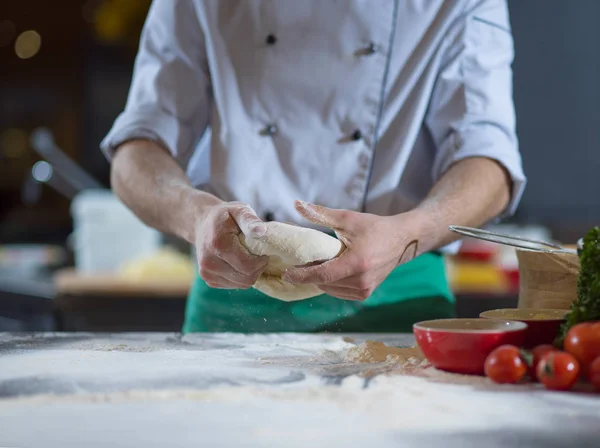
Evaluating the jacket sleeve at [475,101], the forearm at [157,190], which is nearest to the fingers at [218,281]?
the forearm at [157,190]

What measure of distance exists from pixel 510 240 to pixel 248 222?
1.42ft

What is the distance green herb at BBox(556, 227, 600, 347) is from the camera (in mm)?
1077

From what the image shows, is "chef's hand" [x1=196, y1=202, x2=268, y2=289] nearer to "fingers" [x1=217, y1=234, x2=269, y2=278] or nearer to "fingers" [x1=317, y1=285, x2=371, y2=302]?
"fingers" [x1=217, y1=234, x2=269, y2=278]

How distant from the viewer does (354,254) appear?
3.97 ft

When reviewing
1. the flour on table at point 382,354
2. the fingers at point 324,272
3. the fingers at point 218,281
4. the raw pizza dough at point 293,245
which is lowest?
the flour on table at point 382,354

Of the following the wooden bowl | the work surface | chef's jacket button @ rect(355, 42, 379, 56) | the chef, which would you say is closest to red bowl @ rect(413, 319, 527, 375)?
the work surface

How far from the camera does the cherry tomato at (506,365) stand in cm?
100

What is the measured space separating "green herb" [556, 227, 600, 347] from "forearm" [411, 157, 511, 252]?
0.35 m

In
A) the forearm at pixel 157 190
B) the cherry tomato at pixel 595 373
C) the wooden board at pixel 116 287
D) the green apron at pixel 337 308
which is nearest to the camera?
the cherry tomato at pixel 595 373

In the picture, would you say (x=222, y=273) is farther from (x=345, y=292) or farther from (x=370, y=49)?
(x=370, y=49)

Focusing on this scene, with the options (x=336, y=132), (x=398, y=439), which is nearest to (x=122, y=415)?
(x=398, y=439)

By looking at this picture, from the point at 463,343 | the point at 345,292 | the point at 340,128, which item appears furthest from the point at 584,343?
the point at 340,128

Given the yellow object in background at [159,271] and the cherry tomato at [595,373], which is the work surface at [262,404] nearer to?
the cherry tomato at [595,373]

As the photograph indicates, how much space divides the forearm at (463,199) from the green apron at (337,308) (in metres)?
0.14
